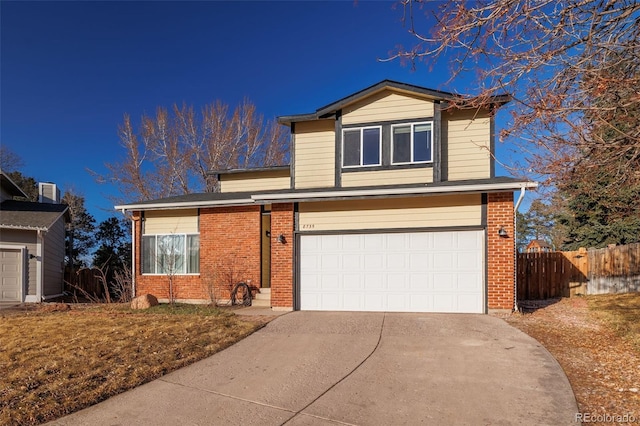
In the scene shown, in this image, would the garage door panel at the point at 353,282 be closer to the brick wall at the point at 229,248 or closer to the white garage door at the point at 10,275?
the brick wall at the point at 229,248

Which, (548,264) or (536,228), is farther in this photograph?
(536,228)

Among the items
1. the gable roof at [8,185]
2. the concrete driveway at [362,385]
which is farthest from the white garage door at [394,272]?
the gable roof at [8,185]

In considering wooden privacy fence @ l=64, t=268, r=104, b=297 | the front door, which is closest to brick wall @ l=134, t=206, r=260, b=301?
the front door

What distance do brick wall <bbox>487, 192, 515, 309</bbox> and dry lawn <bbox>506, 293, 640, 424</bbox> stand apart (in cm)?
51

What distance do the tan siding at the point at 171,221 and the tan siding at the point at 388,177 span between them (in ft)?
17.0

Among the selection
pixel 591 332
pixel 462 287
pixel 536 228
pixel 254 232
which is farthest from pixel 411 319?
pixel 536 228

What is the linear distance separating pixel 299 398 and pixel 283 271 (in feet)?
19.0

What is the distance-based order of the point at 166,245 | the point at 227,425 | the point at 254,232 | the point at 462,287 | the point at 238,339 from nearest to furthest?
the point at 227,425 → the point at 238,339 → the point at 462,287 → the point at 254,232 → the point at 166,245

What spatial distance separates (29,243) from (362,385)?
1515 cm

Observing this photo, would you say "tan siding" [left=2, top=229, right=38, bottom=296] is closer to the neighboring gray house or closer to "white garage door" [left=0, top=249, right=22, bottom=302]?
the neighboring gray house

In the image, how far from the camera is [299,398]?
4637 millimetres

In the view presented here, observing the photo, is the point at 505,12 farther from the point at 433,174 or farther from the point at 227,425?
the point at 433,174

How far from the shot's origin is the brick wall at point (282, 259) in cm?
A: 1027

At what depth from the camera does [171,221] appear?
1297cm
